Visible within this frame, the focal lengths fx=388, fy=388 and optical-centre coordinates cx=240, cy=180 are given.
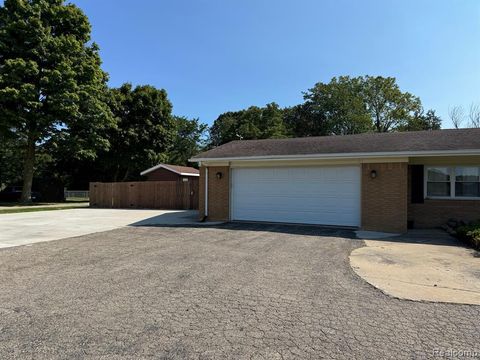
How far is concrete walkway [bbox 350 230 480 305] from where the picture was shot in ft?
19.0

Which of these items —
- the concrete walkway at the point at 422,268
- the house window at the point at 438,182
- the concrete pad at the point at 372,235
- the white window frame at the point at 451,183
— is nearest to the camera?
the concrete walkway at the point at 422,268

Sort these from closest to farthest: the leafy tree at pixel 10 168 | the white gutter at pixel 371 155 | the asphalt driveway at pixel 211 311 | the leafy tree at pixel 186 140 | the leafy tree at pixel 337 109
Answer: the asphalt driveway at pixel 211 311 < the white gutter at pixel 371 155 < the leafy tree at pixel 10 168 < the leafy tree at pixel 337 109 < the leafy tree at pixel 186 140

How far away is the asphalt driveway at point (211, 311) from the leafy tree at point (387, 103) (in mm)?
42141

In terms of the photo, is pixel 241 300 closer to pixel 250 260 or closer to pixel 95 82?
pixel 250 260

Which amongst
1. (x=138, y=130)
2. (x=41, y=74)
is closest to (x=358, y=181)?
(x=41, y=74)

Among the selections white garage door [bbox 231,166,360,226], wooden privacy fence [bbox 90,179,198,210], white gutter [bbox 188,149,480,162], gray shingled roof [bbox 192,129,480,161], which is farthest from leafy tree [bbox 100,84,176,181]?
white gutter [bbox 188,149,480,162]

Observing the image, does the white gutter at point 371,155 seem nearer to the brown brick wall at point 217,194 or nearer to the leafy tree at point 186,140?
the brown brick wall at point 217,194

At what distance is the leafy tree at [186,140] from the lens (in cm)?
5184

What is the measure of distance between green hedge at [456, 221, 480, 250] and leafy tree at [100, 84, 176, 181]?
31511 mm

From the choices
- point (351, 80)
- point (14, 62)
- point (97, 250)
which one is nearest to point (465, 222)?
point (97, 250)

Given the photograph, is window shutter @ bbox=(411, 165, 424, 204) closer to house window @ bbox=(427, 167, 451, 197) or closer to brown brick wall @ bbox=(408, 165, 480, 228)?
brown brick wall @ bbox=(408, 165, 480, 228)

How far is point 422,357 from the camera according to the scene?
12.0ft

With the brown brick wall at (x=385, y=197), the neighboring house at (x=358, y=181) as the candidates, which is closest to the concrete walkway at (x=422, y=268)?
the brown brick wall at (x=385, y=197)

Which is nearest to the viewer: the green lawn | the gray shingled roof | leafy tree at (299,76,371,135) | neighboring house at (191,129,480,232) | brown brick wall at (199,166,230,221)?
neighboring house at (191,129,480,232)
